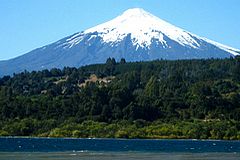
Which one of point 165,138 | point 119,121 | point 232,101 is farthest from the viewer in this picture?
point 232,101

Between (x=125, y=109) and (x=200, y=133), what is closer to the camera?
(x=200, y=133)

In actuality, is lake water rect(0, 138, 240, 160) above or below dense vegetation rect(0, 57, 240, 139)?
below

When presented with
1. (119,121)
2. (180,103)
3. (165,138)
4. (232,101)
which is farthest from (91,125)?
(232,101)

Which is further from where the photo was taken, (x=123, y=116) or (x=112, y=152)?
(x=123, y=116)

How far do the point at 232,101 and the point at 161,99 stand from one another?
20.8 m

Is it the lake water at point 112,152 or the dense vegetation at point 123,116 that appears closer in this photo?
the lake water at point 112,152

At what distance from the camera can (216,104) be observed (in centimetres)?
18688

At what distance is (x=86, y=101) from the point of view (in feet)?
640

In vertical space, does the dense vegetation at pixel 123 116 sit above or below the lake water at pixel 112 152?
above

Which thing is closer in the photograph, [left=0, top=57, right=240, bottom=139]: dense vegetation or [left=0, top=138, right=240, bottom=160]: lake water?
[left=0, top=138, right=240, bottom=160]: lake water

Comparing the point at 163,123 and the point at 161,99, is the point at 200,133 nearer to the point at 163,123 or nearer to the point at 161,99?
the point at 163,123

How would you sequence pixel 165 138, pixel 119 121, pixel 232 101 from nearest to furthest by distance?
pixel 165 138
pixel 119 121
pixel 232 101

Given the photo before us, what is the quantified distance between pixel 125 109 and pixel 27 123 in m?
27.6

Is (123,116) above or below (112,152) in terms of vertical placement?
above
